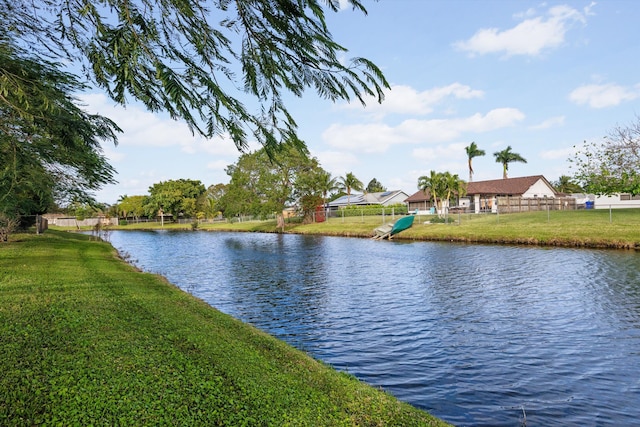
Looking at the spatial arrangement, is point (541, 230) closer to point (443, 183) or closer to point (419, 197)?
point (443, 183)

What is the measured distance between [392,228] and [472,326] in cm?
2689

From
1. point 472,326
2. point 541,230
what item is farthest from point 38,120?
point 541,230

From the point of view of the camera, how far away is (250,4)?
133 inches

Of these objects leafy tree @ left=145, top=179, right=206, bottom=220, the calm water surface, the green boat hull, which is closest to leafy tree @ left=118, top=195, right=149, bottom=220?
leafy tree @ left=145, top=179, right=206, bottom=220

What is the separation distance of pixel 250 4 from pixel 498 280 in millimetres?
14599

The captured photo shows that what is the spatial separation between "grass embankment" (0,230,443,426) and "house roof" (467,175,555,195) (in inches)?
2250

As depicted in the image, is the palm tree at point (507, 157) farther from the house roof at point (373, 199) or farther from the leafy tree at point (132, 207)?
the leafy tree at point (132, 207)

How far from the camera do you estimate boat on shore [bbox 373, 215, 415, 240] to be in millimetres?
35906

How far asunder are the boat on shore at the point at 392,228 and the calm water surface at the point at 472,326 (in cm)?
1543

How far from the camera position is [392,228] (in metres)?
36.2

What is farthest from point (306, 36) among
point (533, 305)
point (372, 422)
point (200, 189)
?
point (200, 189)

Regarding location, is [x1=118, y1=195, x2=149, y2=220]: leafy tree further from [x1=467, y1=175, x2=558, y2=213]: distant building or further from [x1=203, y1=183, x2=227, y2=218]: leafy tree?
[x1=467, y1=175, x2=558, y2=213]: distant building

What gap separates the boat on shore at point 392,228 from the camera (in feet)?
118

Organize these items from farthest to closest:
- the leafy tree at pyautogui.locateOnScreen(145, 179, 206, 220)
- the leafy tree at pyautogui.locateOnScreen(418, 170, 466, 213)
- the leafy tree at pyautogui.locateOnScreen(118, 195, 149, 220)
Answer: the leafy tree at pyautogui.locateOnScreen(118, 195, 149, 220) → the leafy tree at pyautogui.locateOnScreen(145, 179, 206, 220) → the leafy tree at pyautogui.locateOnScreen(418, 170, 466, 213)
